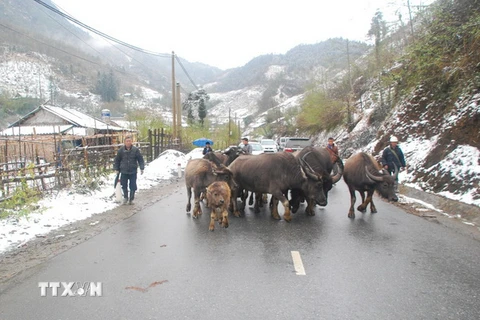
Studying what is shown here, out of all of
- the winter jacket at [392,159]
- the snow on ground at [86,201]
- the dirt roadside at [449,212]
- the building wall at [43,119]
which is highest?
the building wall at [43,119]

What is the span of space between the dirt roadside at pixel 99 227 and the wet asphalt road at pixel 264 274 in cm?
27

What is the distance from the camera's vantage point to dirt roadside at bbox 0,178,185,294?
17.0 feet

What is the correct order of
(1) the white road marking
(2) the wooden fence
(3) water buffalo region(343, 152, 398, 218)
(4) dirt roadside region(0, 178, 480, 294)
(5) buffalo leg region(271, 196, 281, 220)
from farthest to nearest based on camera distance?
1. (2) the wooden fence
2. (3) water buffalo region(343, 152, 398, 218)
3. (5) buffalo leg region(271, 196, 281, 220)
4. (4) dirt roadside region(0, 178, 480, 294)
5. (1) the white road marking

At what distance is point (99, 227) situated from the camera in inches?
302

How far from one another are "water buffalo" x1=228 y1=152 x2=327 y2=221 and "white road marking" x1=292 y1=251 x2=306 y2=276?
2.32 meters

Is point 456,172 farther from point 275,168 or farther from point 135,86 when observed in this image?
point 135,86

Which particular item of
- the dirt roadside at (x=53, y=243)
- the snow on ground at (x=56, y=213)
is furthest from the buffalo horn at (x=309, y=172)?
the snow on ground at (x=56, y=213)

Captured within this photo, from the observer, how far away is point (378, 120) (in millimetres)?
27547

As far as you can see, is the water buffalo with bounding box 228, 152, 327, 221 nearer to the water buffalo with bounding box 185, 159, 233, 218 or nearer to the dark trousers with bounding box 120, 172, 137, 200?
the water buffalo with bounding box 185, 159, 233, 218

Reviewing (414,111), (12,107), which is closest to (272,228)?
(414,111)

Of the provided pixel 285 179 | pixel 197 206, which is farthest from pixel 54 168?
pixel 285 179

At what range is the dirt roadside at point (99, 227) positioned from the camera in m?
5.41

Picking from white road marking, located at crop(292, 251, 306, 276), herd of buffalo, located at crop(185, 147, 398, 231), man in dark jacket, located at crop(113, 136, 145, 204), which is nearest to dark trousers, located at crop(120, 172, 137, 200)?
man in dark jacket, located at crop(113, 136, 145, 204)

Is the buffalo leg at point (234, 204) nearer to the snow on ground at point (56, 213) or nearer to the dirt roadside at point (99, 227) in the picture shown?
the dirt roadside at point (99, 227)
